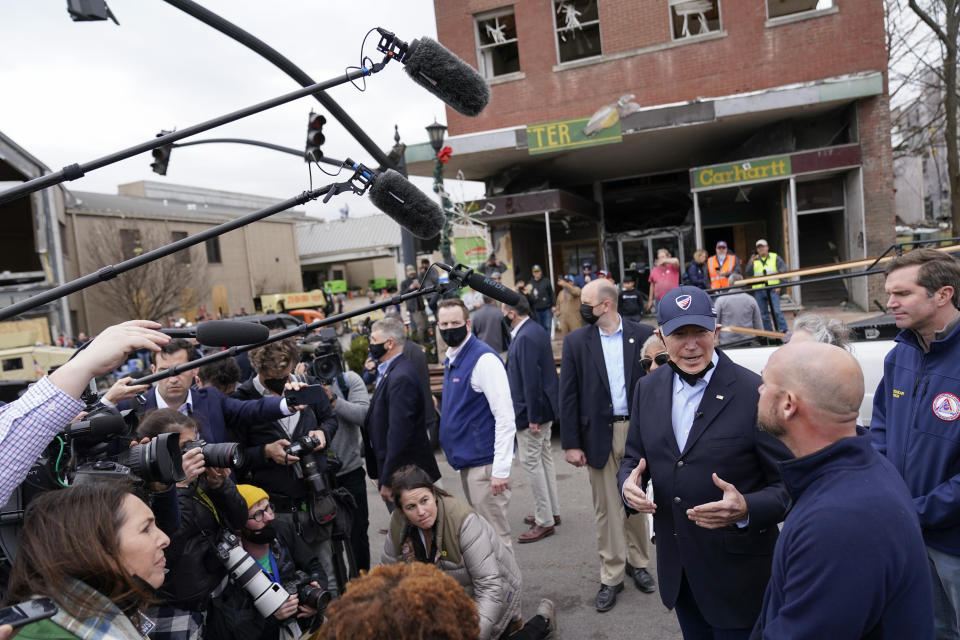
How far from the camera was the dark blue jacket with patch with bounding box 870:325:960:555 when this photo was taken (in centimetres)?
241

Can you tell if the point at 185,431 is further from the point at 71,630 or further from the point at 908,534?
the point at 908,534

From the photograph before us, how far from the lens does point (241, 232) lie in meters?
41.0

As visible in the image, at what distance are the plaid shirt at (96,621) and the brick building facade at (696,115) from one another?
13410 mm

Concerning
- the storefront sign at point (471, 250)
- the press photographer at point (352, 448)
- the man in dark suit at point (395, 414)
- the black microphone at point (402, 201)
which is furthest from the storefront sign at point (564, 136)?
the black microphone at point (402, 201)

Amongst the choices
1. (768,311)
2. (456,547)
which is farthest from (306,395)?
(768,311)

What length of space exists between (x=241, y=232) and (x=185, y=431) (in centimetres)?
4131

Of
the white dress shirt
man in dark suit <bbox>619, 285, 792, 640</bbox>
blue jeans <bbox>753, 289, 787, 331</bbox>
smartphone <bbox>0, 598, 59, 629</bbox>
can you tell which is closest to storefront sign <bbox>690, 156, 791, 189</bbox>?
blue jeans <bbox>753, 289, 787, 331</bbox>

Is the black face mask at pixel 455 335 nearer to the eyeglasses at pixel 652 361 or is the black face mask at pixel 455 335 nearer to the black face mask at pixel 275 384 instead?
the black face mask at pixel 275 384

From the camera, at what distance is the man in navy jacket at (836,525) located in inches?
59.8

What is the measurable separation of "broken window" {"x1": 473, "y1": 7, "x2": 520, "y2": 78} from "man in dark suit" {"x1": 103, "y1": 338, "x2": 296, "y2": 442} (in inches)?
556

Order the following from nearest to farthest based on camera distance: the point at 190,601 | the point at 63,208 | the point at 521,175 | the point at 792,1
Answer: the point at 190,601 < the point at 792,1 < the point at 521,175 < the point at 63,208

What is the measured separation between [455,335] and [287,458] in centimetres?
148

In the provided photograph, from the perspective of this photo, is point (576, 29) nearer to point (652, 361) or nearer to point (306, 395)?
point (652, 361)

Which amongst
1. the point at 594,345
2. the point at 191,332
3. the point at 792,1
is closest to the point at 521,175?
the point at 792,1
